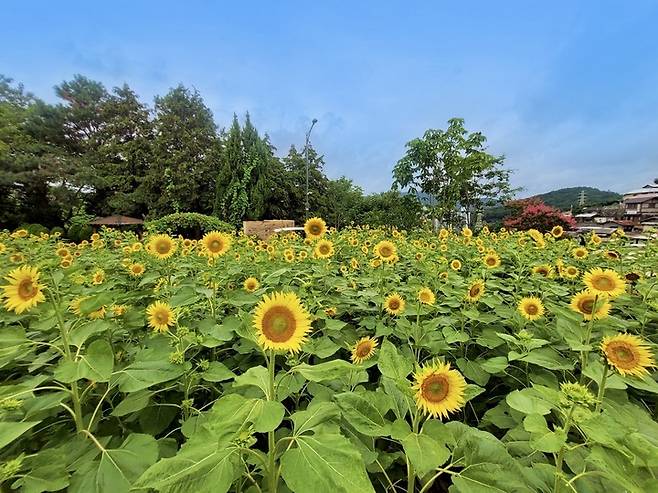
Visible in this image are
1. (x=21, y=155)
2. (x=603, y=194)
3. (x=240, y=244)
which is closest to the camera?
(x=240, y=244)

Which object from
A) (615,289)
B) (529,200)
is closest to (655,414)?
(615,289)

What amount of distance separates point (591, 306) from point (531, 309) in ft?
0.97

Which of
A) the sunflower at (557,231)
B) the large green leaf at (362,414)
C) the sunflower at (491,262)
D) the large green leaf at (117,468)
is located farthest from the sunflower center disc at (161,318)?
the sunflower at (557,231)

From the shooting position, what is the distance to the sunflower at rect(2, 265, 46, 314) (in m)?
1.19

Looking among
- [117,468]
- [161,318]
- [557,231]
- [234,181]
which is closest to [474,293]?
[161,318]

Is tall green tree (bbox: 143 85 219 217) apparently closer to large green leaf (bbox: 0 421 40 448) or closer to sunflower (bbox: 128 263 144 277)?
sunflower (bbox: 128 263 144 277)

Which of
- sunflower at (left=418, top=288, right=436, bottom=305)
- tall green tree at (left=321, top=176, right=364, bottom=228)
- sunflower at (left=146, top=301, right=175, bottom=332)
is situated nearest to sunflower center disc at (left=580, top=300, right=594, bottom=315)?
sunflower at (left=418, top=288, right=436, bottom=305)

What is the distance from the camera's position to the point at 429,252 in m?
3.20

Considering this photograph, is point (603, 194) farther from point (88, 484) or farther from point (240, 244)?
point (88, 484)

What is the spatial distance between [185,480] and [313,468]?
0.25m

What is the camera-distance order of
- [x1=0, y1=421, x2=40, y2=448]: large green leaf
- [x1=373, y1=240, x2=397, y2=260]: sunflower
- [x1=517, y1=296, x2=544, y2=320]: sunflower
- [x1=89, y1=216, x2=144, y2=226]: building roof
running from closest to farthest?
[x1=0, y1=421, x2=40, y2=448]: large green leaf
[x1=517, y1=296, x2=544, y2=320]: sunflower
[x1=373, y1=240, x2=397, y2=260]: sunflower
[x1=89, y1=216, x2=144, y2=226]: building roof

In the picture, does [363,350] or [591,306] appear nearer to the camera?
[363,350]

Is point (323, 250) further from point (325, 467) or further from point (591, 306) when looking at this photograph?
point (325, 467)

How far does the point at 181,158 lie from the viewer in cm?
2369
